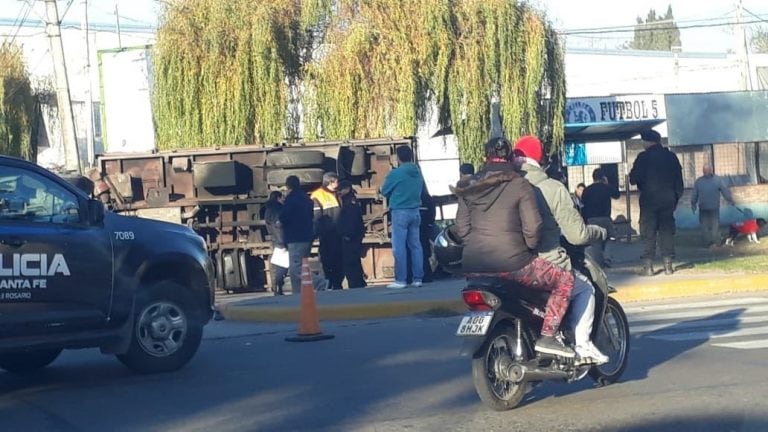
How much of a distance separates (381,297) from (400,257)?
1450mm

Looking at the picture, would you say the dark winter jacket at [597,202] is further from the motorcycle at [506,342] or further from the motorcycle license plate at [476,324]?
the motorcycle license plate at [476,324]

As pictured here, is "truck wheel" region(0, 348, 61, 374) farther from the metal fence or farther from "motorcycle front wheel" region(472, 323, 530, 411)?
the metal fence

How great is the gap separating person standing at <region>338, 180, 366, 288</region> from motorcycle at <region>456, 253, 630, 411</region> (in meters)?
9.83

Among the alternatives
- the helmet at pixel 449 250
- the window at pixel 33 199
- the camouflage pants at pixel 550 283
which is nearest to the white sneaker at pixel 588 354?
the camouflage pants at pixel 550 283

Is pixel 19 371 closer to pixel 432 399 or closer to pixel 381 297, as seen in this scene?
pixel 432 399

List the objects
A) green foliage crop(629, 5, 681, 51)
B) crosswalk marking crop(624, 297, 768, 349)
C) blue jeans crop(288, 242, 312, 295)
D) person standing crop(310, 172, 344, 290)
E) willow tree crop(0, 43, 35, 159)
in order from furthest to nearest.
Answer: green foliage crop(629, 5, 681, 51), willow tree crop(0, 43, 35, 159), person standing crop(310, 172, 344, 290), blue jeans crop(288, 242, 312, 295), crosswalk marking crop(624, 297, 768, 349)

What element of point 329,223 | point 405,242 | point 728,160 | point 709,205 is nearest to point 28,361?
point 405,242

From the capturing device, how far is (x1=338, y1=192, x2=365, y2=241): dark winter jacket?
1784 cm

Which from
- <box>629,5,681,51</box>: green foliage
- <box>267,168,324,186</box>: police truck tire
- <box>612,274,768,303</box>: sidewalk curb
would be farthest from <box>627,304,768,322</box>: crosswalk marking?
<box>629,5,681,51</box>: green foliage

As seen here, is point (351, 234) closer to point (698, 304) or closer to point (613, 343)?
point (698, 304)

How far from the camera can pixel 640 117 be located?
34.2 metres

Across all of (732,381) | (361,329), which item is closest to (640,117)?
(361,329)

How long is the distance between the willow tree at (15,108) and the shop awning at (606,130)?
16.5m

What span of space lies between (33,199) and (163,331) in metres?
1.63
